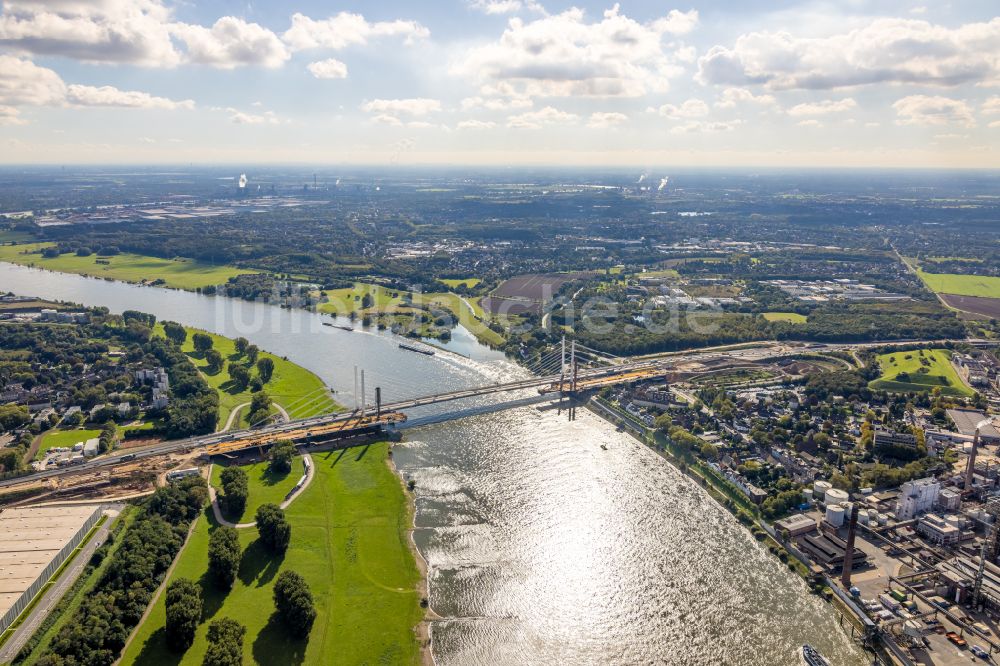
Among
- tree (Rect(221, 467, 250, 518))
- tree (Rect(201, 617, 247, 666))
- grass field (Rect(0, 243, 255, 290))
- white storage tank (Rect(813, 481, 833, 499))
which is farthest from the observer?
grass field (Rect(0, 243, 255, 290))

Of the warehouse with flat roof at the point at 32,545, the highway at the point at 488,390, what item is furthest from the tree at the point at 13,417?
the warehouse with flat roof at the point at 32,545

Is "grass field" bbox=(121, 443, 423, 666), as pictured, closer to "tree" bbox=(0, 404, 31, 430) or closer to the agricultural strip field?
"tree" bbox=(0, 404, 31, 430)

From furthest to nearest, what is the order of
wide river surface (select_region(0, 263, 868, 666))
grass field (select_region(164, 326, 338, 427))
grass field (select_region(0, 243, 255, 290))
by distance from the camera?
grass field (select_region(0, 243, 255, 290)), grass field (select_region(164, 326, 338, 427)), wide river surface (select_region(0, 263, 868, 666))

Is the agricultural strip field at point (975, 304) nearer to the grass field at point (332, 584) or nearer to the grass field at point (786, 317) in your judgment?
the grass field at point (786, 317)

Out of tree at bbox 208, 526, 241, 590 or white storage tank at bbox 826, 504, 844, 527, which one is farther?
white storage tank at bbox 826, 504, 844, 527

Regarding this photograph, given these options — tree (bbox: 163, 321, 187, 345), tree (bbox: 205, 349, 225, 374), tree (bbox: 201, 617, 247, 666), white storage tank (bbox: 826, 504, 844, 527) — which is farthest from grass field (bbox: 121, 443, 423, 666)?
tree (bbox: 163, 321, 187, 345)

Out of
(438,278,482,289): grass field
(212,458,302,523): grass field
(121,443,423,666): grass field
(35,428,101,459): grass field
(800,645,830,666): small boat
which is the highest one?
(438,278,482,289): grass field

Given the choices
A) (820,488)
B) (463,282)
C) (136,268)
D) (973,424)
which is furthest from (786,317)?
(136,268)
